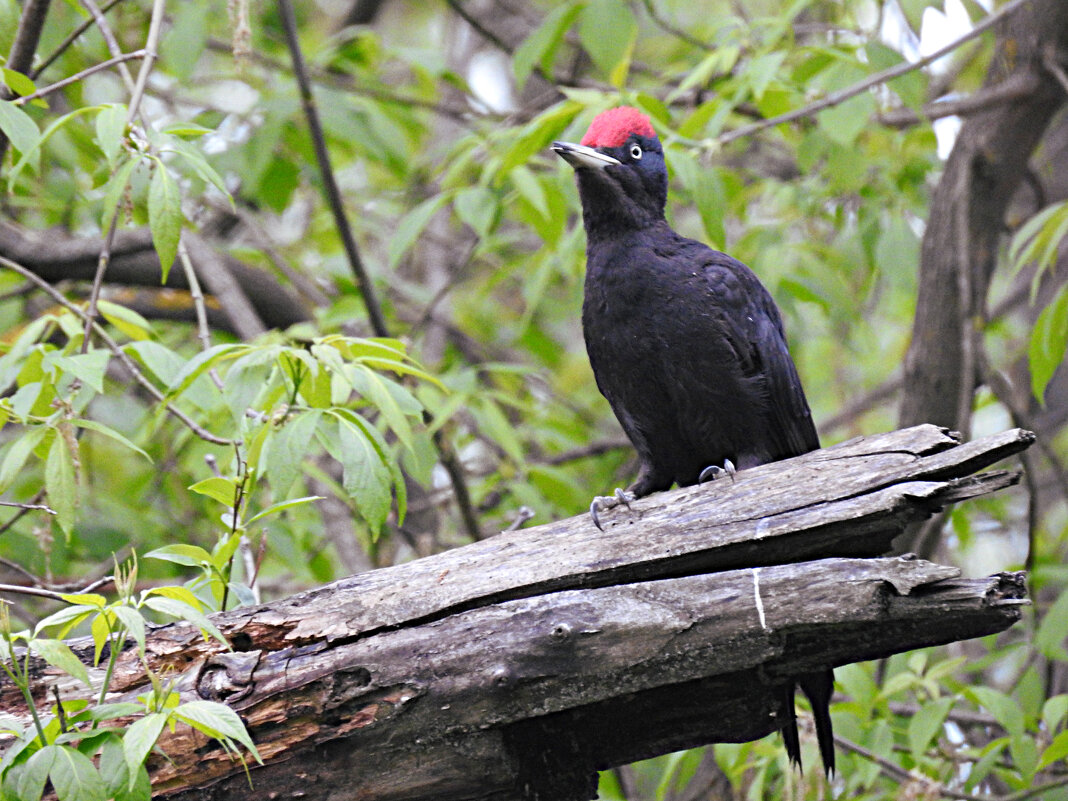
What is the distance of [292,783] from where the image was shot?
2.39 m

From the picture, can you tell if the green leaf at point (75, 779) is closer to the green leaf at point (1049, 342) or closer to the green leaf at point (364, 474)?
the green leaf at point (364, 474)

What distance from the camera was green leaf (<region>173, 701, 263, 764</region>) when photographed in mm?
1852

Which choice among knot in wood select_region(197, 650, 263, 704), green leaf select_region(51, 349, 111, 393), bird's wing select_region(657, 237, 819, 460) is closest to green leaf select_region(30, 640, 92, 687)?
knot in wood select_region(197, 650, 263, 704)

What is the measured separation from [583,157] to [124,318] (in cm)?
157

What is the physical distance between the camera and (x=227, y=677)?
2.41 metres

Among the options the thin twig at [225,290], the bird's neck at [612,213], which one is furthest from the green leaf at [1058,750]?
the thin twig at [225,290]

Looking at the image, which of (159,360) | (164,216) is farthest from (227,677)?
(164,216)

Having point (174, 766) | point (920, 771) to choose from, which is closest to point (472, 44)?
point (920, 771)

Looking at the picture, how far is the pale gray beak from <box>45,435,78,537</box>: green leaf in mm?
1768

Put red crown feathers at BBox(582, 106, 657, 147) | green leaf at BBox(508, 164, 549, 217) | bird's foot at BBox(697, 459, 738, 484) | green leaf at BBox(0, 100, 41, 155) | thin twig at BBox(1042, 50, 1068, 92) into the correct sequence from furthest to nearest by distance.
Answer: thin twig at BBox(1042, 50, 1068, 92) < green leaf at BBox(508, 164, 549, 217) < red crown feathers at BBox(582, 106, 657, 147) < bird's foot at BBox(697, 459, 738, 484) < green leaf at BBox(0, 100, 41, 155)

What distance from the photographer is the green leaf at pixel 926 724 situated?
337 cm

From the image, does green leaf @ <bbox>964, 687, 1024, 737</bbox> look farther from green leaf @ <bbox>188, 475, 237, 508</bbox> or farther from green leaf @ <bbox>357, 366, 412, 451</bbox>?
green leaf @ <bbox>188, 475, 237, 508</bbox>

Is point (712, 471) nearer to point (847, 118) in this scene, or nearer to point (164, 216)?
point (847, 118)

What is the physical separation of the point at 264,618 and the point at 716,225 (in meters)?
2.07
